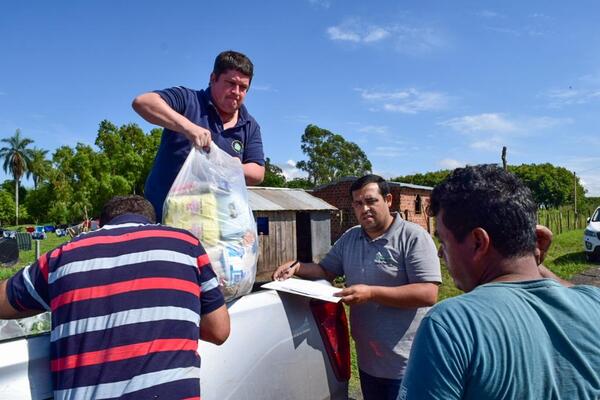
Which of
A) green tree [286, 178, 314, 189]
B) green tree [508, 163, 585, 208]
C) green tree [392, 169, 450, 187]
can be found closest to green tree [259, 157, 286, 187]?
green tree [286, 178, 314, 189]

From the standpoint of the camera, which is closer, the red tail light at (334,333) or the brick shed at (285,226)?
the red tail light at (334,333)

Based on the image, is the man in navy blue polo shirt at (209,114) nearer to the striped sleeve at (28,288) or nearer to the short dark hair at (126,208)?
the short dark hair at (126,208)

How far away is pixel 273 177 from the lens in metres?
42.8

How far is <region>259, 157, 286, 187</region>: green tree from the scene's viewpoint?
41750 millimetres

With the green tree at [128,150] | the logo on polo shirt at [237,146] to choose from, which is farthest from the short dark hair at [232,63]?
the green tree at [128,150]

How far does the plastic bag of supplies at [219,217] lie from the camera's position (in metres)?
1.91

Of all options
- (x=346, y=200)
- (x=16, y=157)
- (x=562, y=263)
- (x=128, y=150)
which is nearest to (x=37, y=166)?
(x=16, y=157)

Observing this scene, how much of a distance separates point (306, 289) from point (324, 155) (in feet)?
143

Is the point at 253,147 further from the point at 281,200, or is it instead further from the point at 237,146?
the point at 281,200

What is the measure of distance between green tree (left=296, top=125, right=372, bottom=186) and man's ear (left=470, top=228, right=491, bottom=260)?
44.1m

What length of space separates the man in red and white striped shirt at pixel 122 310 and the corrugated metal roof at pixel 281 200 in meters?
10.1

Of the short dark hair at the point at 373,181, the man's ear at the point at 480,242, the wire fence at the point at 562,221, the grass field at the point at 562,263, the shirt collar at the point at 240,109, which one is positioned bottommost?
the grass field at the point at 562,263

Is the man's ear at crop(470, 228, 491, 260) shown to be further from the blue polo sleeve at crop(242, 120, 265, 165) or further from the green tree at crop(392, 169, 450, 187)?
the green tree at crop(392, 169, 450, 187)

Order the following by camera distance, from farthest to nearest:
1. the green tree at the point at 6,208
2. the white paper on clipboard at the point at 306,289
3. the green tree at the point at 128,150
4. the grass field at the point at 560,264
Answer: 1. the green tree at the point at 6,208
2. the green tree at the point at 128,150
3. the grass field at the point at 560,264
4. the white paper on clipboard at the point at 306,289
